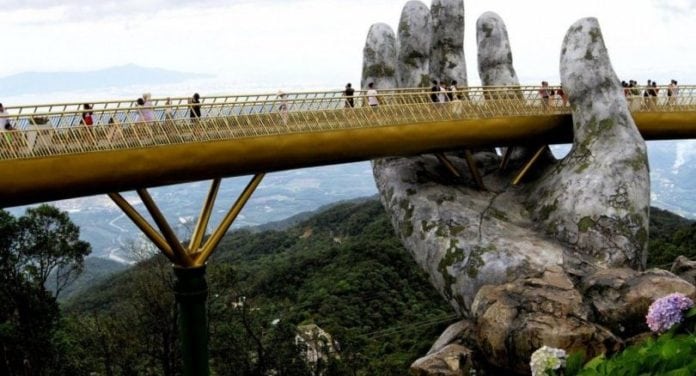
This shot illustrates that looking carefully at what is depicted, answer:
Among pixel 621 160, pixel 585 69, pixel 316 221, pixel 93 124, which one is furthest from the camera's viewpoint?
pixel 316 221

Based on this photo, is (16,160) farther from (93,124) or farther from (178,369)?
(178,369)

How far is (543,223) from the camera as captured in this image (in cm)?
1606

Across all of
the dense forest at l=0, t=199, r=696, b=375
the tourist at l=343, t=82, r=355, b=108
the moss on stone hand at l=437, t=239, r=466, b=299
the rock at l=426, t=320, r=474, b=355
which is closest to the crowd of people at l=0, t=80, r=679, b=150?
the tourist at l=343, t=82, r=355, b=108

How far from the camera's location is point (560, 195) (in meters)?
16.0

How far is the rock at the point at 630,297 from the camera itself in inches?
488

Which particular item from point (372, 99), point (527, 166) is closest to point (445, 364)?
point (372, 99)

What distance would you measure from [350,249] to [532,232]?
78.7 ft

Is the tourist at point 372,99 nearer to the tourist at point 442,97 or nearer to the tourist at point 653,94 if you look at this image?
the tourist at point 442,97

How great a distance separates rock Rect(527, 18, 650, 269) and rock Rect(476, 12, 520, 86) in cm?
256

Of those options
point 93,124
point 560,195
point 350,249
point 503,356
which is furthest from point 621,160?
point 350,249

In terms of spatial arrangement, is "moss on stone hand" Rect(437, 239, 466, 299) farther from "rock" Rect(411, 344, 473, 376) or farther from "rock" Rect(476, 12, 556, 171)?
"rock" Rect(476, 12, 556, 171)

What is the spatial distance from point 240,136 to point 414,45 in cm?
736

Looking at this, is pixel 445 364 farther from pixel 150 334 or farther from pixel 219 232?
pixel 150 334

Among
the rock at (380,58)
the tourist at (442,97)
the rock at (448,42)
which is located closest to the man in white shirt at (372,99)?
the tourist at (442,97)
